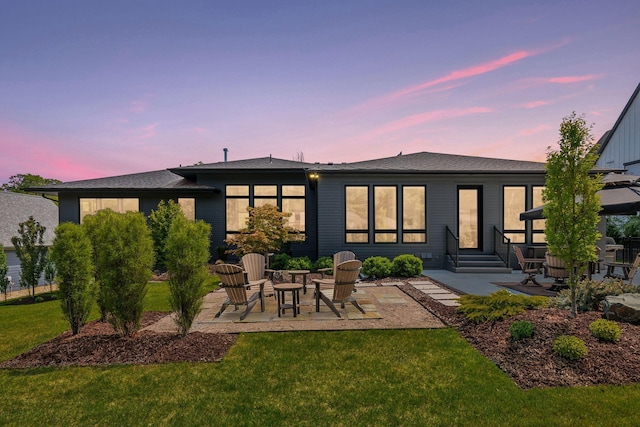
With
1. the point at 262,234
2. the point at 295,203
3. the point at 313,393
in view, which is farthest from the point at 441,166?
the point at 313,393

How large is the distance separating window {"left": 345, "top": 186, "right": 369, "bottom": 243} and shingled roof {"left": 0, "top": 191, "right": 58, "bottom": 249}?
48.1ft

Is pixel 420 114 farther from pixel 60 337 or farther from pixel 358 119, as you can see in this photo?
pixel 60 337

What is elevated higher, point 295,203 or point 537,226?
point 295,203

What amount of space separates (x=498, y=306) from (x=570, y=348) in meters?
1.48

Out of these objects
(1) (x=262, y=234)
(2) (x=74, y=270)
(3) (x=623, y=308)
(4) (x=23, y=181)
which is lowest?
(3) (x=623, y=308)

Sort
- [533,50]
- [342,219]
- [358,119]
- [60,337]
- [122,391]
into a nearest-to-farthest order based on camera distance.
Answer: [122,391], [60,337], [533,50], [342,219], [358,119]

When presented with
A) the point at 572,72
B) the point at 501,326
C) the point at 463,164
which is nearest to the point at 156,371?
the point at 501,326

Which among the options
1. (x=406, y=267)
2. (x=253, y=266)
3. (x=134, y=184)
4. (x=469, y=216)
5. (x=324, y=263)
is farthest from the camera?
(x=134, y=184)

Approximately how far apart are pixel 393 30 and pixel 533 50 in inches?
176

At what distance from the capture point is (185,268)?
436cm

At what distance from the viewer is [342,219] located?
1123 cm

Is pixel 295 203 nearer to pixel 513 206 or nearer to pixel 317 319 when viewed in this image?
pixel 317 319

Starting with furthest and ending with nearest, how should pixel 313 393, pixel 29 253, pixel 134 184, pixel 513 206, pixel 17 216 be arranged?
1. pixel 17 216
2. pixel 134 184
3. pixel 513 206
4. pixel 29 253
5. pixel 313 393

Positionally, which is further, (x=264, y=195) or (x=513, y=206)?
(x=264, y=195)
